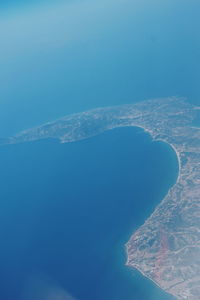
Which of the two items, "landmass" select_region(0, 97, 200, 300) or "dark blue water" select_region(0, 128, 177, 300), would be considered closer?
"landmass" select_region(0, 97, 200, 300)

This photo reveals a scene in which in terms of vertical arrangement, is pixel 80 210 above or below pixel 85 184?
below

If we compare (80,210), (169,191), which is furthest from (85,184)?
(169,191)

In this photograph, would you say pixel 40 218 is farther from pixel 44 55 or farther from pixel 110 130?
pixel 44 55

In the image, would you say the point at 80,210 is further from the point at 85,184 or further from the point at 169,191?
the point at 169,191

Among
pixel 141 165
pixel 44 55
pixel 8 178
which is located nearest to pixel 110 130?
pixel 141 165
